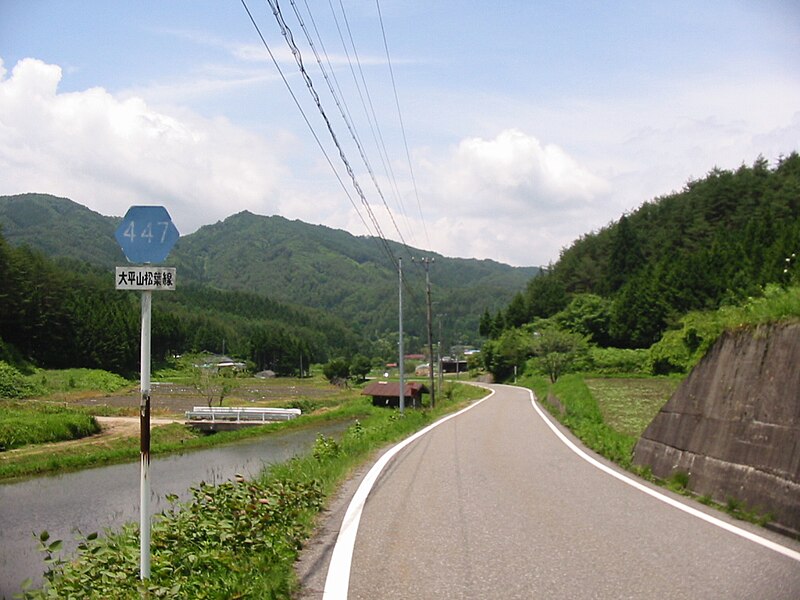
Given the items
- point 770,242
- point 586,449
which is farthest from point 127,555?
point 770,242

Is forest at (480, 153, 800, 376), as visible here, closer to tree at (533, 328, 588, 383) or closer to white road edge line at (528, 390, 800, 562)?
tree at (533, 328, 588, 383)

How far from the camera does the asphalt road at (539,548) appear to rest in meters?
4.70

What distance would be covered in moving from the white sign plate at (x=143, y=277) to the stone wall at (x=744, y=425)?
5567mm

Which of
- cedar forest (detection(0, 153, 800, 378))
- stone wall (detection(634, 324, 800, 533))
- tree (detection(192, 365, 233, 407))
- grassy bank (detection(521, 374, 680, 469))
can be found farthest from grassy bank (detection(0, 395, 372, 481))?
cedar forest (detection(0, 153, 800, 378))

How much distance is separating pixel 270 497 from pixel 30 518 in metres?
11.6

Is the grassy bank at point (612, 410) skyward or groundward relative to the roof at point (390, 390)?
skyward

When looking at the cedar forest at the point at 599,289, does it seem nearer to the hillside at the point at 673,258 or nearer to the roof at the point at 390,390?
the hillside at the point at 673,258

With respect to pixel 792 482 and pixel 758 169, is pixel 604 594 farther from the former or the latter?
pixel 758 169

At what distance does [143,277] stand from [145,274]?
2 centimetres

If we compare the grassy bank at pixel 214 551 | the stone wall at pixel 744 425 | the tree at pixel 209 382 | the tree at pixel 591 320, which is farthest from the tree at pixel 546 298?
the grassy bank at pixel 214 551

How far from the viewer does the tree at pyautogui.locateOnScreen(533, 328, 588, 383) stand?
63.0 meters

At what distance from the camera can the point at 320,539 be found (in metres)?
6.33

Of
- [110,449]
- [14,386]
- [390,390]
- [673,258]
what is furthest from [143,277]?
[673,258]

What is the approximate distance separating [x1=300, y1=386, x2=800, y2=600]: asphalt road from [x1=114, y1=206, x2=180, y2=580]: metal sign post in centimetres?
129
